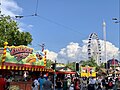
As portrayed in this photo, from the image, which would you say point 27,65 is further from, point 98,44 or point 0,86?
point 98,44

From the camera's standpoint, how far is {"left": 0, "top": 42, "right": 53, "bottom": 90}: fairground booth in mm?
25266

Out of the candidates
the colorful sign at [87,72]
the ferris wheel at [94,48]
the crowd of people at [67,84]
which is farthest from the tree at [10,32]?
the ferris wheel at [94,48]

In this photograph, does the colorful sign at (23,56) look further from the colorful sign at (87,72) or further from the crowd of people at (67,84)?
the colorful sign at (87,72)

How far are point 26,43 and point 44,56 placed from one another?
57.3 ft

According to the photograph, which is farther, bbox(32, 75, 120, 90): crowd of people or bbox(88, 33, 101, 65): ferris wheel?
bbox(88, 33, 101, 65): ferris wheel

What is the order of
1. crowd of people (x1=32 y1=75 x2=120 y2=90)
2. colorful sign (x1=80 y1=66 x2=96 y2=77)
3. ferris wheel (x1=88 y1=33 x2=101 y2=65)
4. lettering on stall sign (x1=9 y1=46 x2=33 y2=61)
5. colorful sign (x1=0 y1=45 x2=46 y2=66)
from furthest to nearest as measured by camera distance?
ferris wheel (x1=88 y1=33 x2=101 y2=65) < colorful sign (x1=80 y1=66 x2=96 y2=77) < lettering on stall sign (x1=9 y1=46 x2=33 y2=61) < colorful sign (x1=0 y1=45 x2=46 y2=66) < crowd of people (x1=32 y1=75 x2=120 y2=90)

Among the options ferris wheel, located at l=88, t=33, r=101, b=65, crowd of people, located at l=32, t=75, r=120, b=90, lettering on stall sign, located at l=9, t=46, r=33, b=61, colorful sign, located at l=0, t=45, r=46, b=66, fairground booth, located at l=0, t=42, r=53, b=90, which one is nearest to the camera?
crowd of people, located at l=32, t=75, r=120, b=90

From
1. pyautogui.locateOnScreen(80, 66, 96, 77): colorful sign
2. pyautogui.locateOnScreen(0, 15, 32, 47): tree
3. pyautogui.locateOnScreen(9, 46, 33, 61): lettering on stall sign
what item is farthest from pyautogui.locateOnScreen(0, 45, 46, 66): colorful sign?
pyautogui.locateOnScreen(80, 66, 96, 77): colorful sign

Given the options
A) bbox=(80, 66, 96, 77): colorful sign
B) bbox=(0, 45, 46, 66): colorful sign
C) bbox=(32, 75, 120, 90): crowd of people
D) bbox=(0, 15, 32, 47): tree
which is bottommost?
bbox=(32, 75, 120, 90): crowd of people

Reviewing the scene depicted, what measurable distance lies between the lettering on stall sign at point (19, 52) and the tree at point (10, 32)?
17.1 meters

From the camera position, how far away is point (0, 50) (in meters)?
26.1

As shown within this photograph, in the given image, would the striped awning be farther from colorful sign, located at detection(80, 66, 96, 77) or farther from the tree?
colorful sign, located at detection(80, 66, 96, 77)

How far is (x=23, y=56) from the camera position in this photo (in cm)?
2809

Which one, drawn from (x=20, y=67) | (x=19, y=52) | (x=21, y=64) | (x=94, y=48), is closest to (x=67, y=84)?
(x=20, y=67)
